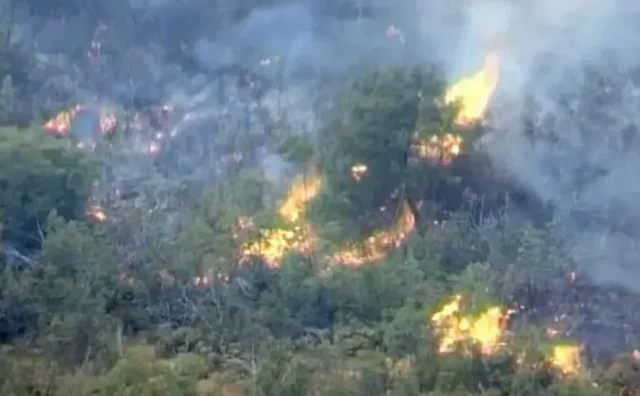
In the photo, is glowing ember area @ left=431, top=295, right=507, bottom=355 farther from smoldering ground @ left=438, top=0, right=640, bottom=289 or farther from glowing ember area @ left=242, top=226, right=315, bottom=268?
smoldering ground @ left=438, top=0, right=640, bottom=289

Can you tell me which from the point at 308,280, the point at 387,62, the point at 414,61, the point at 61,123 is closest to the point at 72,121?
the point at 61,123

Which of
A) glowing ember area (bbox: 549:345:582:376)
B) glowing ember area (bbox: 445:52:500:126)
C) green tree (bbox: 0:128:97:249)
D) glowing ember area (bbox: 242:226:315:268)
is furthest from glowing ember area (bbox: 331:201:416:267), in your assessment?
green tree (bbox: 0:128:97:249)

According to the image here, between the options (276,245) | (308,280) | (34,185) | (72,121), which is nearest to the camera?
(308,280)

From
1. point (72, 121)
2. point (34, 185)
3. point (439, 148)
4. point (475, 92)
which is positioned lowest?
point (34, 185)

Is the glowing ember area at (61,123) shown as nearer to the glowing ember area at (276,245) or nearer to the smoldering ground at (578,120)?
the glowing ember area at (276,245)

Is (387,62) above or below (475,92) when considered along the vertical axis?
above

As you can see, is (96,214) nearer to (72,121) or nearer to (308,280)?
(308,280)
